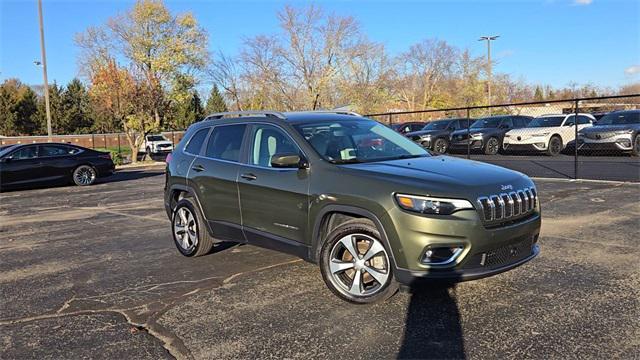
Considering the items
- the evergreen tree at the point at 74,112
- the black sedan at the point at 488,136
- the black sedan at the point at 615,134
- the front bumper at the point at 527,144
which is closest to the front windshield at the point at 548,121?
the front bumper at the point at 527,144

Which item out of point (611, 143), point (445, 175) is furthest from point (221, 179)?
point (611, 143)

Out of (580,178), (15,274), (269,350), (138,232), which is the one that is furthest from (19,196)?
(580,178)

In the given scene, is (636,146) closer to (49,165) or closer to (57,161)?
(57,161)

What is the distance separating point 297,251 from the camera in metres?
4.79

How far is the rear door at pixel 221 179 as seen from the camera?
18.0 feet

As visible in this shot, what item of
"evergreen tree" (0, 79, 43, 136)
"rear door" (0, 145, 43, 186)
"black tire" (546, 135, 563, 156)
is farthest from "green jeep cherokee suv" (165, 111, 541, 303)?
"evergreen tree" (0, 79, 43, 136)

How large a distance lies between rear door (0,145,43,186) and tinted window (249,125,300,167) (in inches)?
480

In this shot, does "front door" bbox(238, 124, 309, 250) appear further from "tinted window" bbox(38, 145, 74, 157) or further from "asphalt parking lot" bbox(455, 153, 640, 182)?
"tinted window" bbox(38, 145, 74, 157)

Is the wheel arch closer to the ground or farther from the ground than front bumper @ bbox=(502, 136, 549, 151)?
closer to the ground

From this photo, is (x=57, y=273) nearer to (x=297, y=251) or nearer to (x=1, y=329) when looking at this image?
(x=1, y=329)

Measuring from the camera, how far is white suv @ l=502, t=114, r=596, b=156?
62.4ft

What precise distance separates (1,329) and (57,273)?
164cm

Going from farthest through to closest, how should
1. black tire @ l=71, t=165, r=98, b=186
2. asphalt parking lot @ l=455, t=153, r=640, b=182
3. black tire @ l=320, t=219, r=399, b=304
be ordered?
black tire @ l=71, t=165, r=98, b=186, asphalt parking lot @ l=455, t=153, r=640, b=182, black tire @ l=320, t=219, r=399, b=304

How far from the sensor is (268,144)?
5293mm
